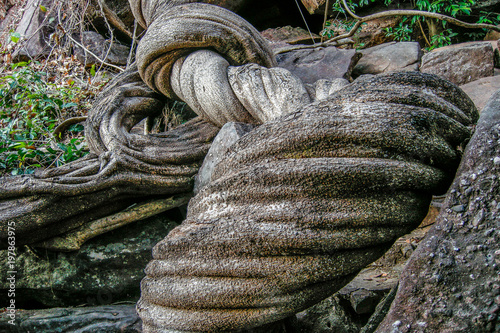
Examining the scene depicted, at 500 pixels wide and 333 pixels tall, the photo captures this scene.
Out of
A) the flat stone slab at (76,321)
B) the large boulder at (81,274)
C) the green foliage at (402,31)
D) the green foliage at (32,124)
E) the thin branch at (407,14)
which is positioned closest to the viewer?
the flat stone slab at (76,321)

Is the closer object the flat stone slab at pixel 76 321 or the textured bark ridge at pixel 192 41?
the flat stone slab at pixel 76 321

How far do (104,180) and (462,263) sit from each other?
1.37 meters

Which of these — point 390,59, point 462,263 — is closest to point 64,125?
point 390,59

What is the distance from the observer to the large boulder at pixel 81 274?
168cm

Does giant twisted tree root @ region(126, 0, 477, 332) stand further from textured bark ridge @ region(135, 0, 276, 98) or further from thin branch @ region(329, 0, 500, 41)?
thin branch @ region(329, 0, 500, 41)

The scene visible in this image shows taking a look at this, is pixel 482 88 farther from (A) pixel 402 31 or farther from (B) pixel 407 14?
(A) pixel 402 31

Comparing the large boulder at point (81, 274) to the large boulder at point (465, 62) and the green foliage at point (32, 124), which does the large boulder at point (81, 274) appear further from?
the large boulder at point (465, 62)

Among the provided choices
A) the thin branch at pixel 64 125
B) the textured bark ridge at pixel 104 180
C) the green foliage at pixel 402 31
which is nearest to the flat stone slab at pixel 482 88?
the green foliage at pixel 402 31

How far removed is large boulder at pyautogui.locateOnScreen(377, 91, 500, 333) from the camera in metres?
0.68

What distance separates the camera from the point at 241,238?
2.86 feet

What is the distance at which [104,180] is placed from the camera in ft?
5.11

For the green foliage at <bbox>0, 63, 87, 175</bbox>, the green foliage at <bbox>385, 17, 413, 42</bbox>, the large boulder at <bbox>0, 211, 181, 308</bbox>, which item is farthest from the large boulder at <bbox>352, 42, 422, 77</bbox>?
the green foliage at <bbox>0, 63, 87, 175</bbox>

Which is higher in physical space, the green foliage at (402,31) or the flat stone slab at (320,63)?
the flat stone slab at (320,63)

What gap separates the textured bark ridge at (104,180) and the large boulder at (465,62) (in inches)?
56.1
